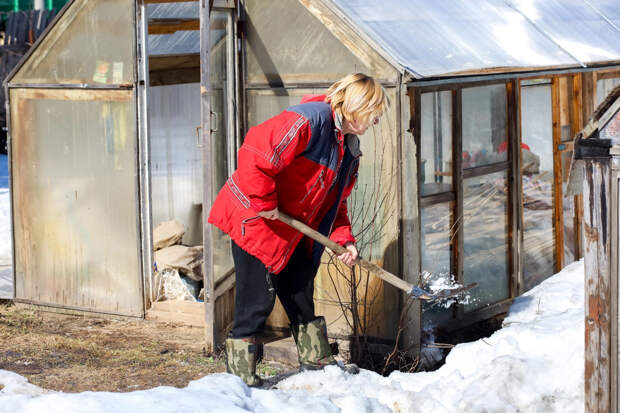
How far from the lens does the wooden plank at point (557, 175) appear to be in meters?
8.55

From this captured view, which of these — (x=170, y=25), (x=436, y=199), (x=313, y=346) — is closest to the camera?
(x=313, y=346)

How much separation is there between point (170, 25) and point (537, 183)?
3613 mm

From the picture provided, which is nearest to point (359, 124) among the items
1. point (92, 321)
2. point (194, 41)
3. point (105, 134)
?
point (105, 134)

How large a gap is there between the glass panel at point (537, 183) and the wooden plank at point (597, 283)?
4136mm

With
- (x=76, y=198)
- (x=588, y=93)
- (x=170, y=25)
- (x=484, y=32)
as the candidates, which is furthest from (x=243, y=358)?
(x=588, y=93)

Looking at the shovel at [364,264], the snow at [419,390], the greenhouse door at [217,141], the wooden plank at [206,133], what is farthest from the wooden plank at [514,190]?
the wooden plank at [206,133]

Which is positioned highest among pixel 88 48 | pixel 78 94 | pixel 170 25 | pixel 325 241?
pixel 170 25

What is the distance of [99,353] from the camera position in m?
6.37

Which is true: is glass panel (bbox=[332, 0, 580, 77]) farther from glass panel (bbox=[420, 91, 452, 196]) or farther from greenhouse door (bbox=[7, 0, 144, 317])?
greenhouse door (bbox=[7, 0, 144, 317])

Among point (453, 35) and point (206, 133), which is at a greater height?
point (453, 35)

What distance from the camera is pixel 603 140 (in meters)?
3.72

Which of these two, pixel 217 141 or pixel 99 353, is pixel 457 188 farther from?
pixel 99 353

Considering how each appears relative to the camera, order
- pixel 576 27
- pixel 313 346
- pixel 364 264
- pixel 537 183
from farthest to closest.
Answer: pixel 537 183 → pixel 576 27 → pixel 313 346 → pixel 364 264

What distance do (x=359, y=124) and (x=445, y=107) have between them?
89.8 inches
